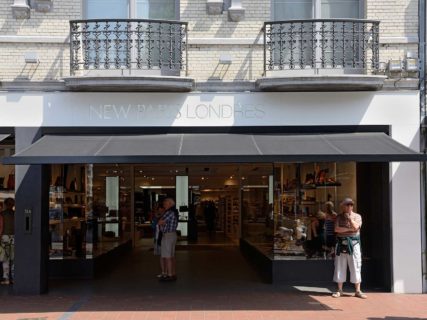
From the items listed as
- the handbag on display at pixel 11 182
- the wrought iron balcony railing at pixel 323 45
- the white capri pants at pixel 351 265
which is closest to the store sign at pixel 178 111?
the wrought iron balcony railing at pixel 323 45

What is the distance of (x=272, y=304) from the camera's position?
1106 centimetres

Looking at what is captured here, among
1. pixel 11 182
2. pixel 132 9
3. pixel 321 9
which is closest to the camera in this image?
pixel 132 9

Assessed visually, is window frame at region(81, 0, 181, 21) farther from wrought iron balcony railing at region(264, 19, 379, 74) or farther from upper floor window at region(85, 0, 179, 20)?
wrought iron balcony railing at region(264, 19, 379, 74)

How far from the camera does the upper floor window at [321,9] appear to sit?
13.0 metres

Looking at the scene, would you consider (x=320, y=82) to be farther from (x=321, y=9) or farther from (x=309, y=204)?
(x=309, y=204)

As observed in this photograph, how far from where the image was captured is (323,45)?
40.6ft

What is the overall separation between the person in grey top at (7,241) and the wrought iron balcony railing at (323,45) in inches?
231

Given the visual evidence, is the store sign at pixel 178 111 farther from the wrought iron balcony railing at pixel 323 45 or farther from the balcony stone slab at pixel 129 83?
the wrought iron balcony railing at pixel 323 45

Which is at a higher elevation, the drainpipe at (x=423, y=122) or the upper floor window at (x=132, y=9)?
the upper floor window at (x=132, y=9)

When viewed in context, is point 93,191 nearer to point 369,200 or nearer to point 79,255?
point 79,255

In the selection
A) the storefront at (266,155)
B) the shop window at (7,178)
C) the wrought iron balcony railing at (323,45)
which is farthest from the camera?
the shop window at (7,178)

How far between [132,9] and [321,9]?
370 cm

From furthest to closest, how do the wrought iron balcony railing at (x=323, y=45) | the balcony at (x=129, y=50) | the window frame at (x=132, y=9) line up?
the window frame at (x=132, y=9)
the wrought iron balcony railing at (x=323, y=45)
the balcony at (x=129, y=50)

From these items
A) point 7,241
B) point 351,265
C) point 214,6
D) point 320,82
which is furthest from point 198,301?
point 214,6
